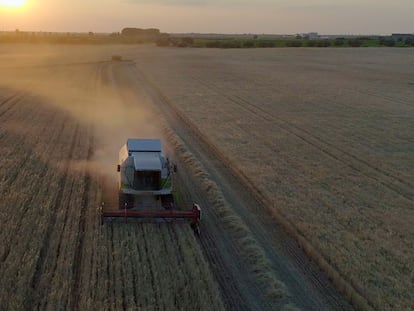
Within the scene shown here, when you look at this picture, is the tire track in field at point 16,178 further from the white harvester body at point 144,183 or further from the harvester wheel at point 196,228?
the harvester wheel at point 196,228

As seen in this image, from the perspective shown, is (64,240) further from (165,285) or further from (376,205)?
(376,205)

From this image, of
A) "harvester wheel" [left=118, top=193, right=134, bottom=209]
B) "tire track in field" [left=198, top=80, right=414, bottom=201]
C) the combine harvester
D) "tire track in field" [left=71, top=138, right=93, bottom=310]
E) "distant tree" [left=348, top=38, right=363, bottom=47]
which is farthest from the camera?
"distant tree" [left=348, top=38, right=363, bottom=47]

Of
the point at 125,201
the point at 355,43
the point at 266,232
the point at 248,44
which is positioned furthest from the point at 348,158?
the point at 355,43

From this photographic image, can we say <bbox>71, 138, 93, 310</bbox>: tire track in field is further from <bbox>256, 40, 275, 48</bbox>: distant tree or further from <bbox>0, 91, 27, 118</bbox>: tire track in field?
<bbox>256, 40, 275, 48</bbox>: distant tree

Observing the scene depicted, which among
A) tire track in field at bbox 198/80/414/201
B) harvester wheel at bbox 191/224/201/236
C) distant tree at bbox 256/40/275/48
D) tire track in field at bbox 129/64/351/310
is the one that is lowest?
distant tree at bbox 256/40/275/48

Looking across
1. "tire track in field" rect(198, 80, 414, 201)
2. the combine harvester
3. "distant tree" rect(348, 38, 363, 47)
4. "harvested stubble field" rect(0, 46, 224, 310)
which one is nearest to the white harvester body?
the combine harvester
